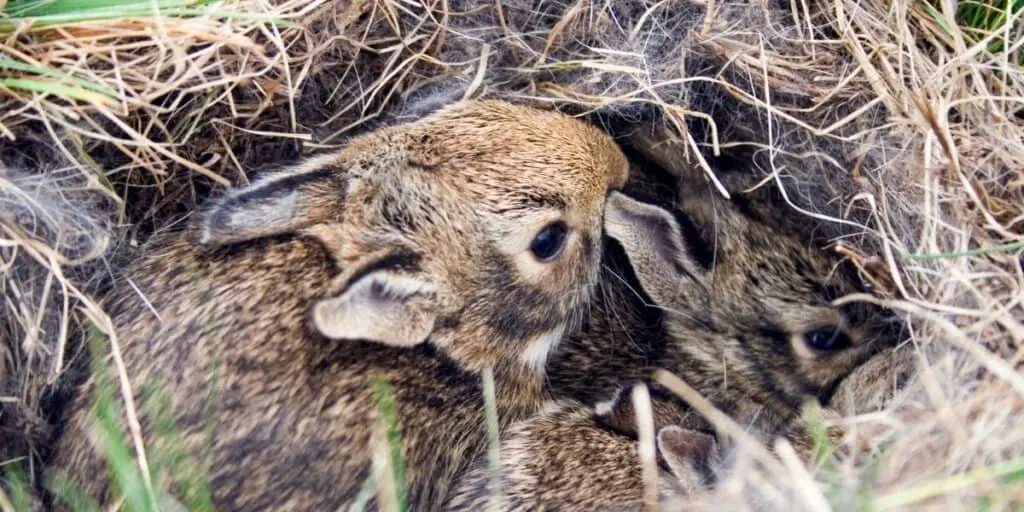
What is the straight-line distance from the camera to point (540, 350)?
11.3 ft

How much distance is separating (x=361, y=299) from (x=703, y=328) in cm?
123

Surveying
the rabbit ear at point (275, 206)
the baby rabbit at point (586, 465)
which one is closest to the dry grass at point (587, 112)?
the rabbit ear at point (275, 206)

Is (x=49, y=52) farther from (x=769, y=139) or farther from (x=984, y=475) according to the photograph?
(x=984, y=475)

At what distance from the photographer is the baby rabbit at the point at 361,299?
2.87 metres

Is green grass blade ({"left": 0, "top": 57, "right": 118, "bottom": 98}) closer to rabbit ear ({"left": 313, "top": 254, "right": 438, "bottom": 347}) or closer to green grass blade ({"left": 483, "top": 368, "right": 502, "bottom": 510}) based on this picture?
rabbit ear ({"left": 313, "top": 254, "right": 438, "bottom": 347})

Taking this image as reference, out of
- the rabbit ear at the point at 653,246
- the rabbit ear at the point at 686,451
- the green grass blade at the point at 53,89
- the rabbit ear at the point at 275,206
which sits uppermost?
the green grass blade at the point at 53,89

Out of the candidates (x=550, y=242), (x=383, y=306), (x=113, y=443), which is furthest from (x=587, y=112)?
(x=113, y=443)

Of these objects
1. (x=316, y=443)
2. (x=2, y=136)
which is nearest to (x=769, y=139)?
(x=316, y=443)

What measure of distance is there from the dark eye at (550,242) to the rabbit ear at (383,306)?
1.09ft

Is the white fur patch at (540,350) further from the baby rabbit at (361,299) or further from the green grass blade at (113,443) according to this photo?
the green grass blade at (113,443)

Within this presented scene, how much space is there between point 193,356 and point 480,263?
84 centimetres

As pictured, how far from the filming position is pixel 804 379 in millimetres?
3480

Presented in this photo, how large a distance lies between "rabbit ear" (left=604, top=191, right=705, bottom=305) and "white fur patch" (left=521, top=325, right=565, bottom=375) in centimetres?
33

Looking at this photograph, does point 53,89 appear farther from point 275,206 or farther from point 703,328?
point 703,328
